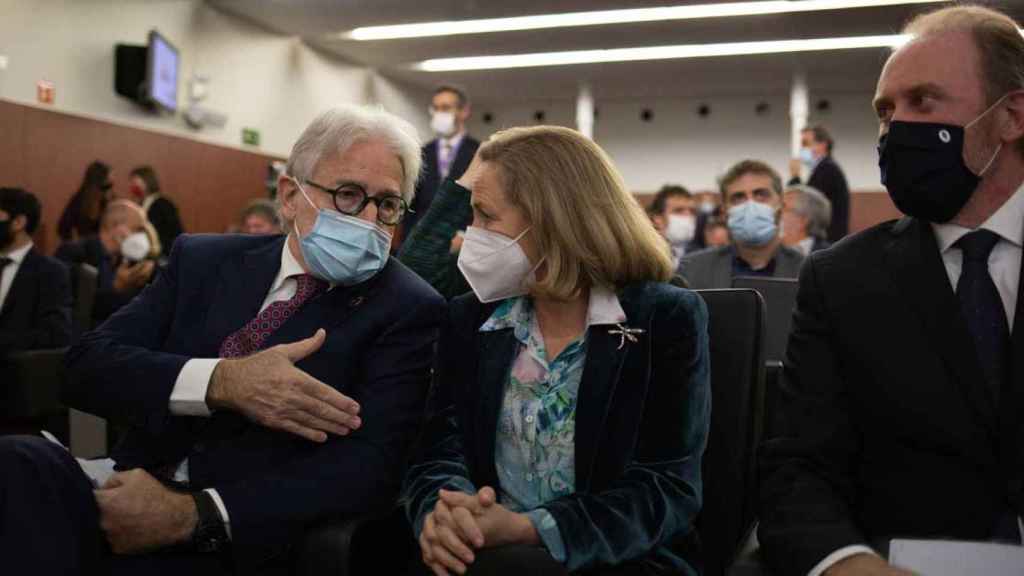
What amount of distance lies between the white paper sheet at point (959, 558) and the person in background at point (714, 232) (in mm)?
5615

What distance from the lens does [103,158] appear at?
806 cm

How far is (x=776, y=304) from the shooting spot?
8.57 ft

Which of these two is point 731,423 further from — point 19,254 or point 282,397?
point 19,254

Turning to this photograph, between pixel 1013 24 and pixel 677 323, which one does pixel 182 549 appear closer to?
pixel 677 323

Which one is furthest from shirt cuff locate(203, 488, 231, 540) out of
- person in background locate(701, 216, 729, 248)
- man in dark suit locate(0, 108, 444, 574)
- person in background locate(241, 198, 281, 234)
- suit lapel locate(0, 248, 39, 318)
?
person in background locate(701, 216, 729, 248)

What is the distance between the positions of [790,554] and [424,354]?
86 cm

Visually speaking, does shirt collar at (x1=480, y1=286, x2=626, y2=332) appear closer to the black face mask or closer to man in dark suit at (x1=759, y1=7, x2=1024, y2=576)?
man in dark suit at (x1=759, y1=7, x2=1024, y2=576)

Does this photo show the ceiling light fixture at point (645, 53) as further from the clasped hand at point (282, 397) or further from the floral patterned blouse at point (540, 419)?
the clasped hand at point (282, 397)

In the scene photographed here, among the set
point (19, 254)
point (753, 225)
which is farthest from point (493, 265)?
point (19, 254)

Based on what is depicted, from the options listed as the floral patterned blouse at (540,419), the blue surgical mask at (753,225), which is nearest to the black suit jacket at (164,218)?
the blue surgical mask at (753,225)

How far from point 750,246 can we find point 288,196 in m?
2.46

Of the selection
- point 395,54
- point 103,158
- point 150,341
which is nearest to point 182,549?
point 150,341

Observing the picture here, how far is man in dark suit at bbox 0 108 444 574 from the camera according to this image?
5.47 feet

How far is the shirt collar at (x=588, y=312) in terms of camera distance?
176 centimetres
